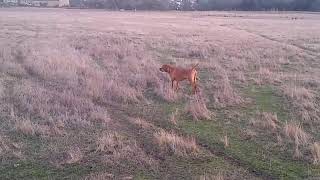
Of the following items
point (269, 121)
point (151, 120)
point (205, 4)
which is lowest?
point (151, 120)

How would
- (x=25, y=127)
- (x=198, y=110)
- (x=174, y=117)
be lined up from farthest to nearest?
1. (x=198, y=110)
2. (x=174, y=117)
3. (x=25, y=127)

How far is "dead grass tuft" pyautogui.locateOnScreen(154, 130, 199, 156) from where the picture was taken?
9.95 meters

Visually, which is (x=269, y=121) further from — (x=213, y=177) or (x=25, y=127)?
(x=25, y=127)

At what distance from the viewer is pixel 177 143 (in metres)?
10.2

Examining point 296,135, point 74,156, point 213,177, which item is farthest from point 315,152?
point 74,156

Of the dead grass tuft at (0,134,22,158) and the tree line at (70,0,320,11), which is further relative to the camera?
the tree line at (70,0,320,11)

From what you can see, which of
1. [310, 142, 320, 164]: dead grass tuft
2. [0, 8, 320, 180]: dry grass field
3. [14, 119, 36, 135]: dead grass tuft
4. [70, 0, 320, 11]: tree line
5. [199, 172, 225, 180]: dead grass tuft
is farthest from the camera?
[70, 0, 320, 11]: tree line

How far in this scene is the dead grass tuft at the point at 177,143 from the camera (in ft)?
32.6

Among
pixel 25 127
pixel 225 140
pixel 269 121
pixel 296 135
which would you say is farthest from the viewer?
pixel 269 121

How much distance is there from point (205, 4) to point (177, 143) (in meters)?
88.5

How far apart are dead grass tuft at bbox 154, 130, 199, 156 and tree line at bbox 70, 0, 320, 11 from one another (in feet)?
269

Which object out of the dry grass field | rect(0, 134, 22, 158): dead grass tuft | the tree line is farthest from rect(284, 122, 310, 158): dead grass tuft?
the tree line

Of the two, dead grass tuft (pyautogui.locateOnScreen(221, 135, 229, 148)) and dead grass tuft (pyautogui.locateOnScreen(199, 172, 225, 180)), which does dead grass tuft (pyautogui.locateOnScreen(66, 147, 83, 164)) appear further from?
dead grass tuft (pyautogui.locateOnScreen(221, 135, 229, 148))

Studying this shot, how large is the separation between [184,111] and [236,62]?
10044 mm
